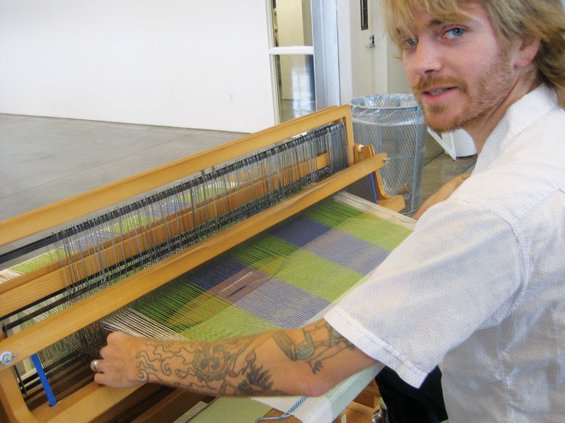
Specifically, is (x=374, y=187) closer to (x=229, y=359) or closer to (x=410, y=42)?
(x=410, y=42)

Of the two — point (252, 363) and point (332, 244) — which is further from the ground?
point (252, 363)

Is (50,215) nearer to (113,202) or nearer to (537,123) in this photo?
(113,202)

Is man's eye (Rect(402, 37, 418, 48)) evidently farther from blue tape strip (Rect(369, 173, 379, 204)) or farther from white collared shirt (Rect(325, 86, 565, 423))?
blue tape strip (Rect(369, 173, 379, 204))

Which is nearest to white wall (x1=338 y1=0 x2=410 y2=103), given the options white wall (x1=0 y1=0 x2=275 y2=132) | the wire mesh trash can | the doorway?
the doorway

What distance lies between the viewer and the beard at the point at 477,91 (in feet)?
3.16

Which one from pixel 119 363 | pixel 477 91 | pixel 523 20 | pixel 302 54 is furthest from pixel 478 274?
pixel 302 54

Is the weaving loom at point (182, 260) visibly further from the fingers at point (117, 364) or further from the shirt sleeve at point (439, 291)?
the shirt sleeve at point (439, 291)

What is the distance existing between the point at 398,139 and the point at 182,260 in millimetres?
2650

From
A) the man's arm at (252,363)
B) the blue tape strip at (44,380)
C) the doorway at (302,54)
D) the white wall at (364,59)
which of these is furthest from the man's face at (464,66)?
the white wall at (364,59)

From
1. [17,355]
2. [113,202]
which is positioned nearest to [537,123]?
[113,202]

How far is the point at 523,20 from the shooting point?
3.11 ft

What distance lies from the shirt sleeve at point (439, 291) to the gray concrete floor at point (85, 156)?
3.72 meters

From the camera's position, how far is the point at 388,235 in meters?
1.78

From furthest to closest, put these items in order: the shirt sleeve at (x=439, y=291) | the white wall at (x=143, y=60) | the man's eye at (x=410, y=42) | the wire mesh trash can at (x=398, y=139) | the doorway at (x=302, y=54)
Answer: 1. the white wall at (x=143, y=60)
2. the doorway at (x=302, y=54)
3. the wire mesh trash can at (x=398, y=139)
4. the man's eye at (x=410, y=42)
5. the shirt sleeve at (x=439, y=291)
